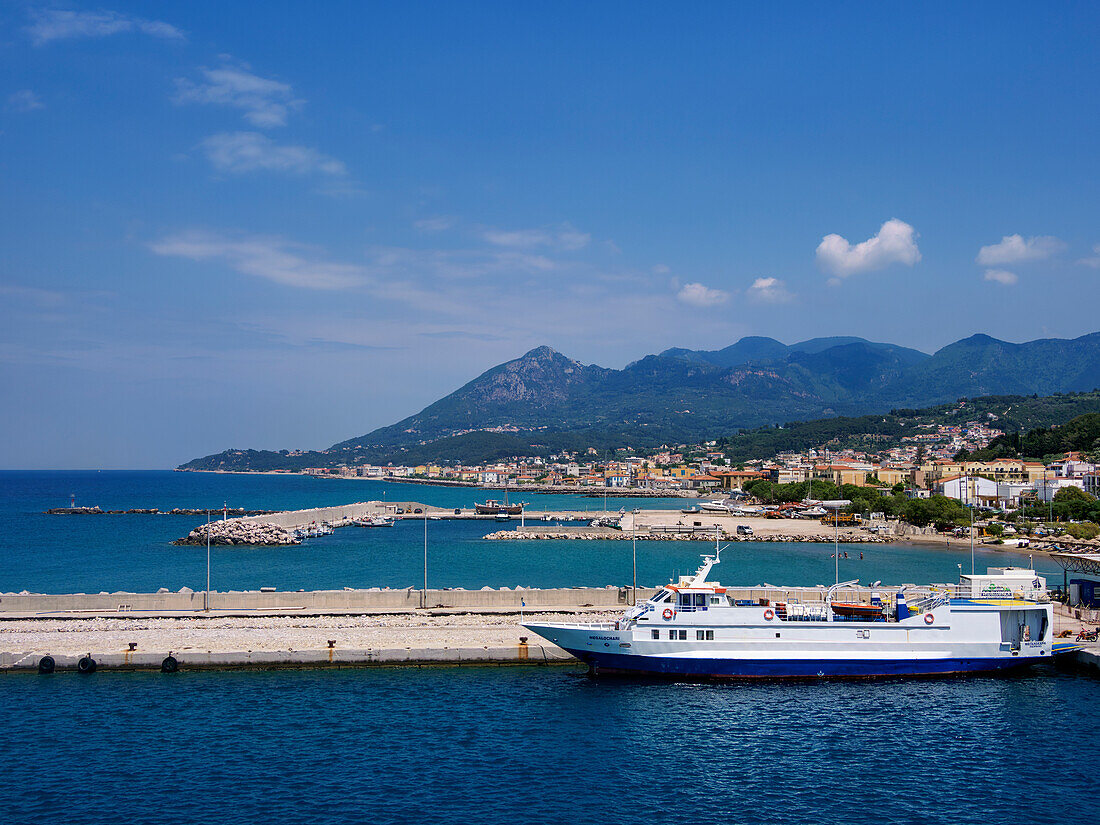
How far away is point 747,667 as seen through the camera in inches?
1039

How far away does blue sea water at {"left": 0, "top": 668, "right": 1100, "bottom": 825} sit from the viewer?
17.4 meters

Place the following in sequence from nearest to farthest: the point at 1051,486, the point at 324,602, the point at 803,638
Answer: the point at 803,638
the point at 324,602
the point at 1051,486

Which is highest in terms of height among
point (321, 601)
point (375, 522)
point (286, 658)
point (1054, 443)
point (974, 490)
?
point (1054, 443)

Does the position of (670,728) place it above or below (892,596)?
below

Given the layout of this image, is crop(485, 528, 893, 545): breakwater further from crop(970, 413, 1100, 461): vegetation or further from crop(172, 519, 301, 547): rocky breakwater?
crop(970, 413, 1100, 461): vegetation

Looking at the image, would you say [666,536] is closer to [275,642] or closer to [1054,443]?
[275,642]

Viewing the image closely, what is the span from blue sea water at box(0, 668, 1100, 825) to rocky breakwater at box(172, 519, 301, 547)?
164 ft

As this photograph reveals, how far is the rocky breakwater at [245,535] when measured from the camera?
243 feet

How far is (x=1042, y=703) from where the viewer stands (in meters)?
24.6

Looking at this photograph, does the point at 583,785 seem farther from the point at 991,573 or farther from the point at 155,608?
the point at 155,608

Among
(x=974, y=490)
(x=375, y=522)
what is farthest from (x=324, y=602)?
(x=974, y=490)

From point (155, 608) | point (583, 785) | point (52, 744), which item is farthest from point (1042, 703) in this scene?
point (155, 608)

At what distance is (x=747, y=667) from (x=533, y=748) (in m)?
8.81

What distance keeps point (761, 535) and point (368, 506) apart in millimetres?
55167
